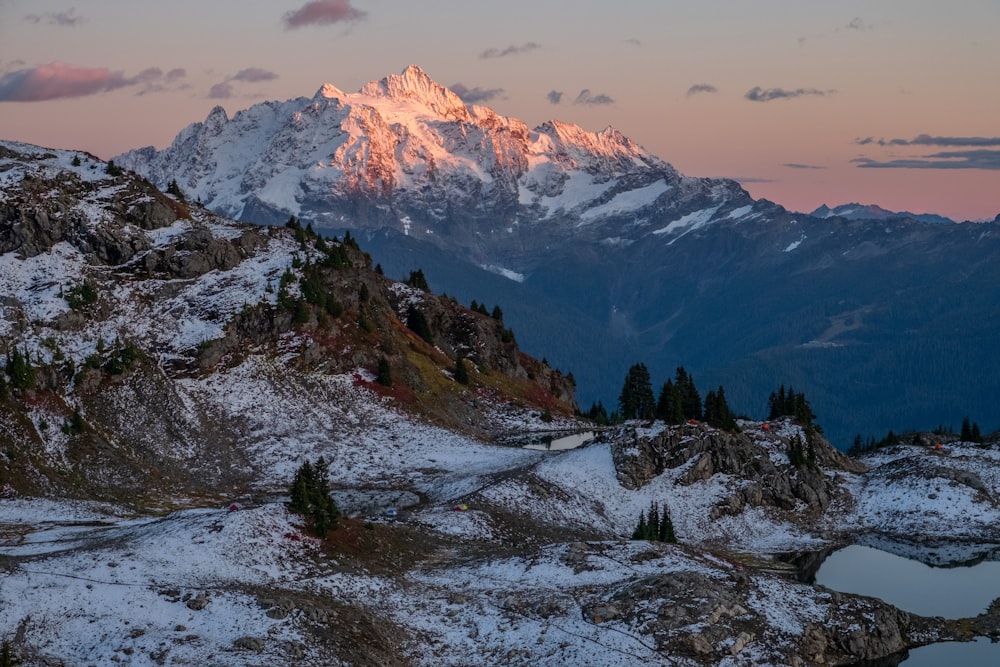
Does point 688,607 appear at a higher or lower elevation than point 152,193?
lower

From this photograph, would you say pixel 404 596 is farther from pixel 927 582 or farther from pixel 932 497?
pixel 932 497

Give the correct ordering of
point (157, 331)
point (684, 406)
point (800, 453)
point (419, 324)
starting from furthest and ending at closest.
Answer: point (419, 324), point (684, 406), point (157, 331), point (800, 453)

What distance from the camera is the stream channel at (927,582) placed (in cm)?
8188

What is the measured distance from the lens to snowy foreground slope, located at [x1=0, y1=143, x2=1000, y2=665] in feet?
243

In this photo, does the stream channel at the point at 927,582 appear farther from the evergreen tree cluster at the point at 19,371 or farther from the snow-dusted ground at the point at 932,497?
the evergreen tree cluster at the point at 19,371

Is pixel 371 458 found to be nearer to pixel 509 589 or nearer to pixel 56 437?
pixel 56 437

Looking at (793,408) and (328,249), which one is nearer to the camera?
(328,249)

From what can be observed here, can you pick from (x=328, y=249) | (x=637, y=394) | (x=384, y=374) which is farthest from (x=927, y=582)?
(x=328, y=249)

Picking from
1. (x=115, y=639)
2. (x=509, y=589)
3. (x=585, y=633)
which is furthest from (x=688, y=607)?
(x=115, y=639)

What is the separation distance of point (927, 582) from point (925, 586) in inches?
57.2

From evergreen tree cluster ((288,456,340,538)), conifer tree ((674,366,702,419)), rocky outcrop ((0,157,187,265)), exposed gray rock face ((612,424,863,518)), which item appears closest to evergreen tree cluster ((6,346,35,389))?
rocky outcrop ((0,157,187,265))

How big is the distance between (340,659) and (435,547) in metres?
24.5

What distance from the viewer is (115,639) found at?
227 feet

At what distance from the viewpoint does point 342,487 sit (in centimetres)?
11538
